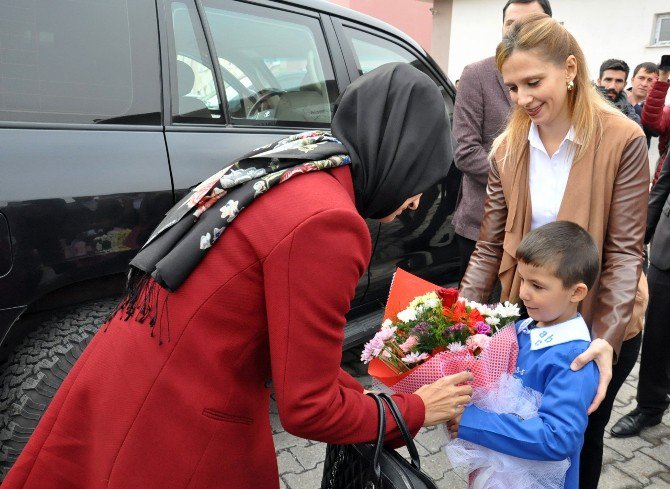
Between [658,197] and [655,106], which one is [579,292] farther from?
[655,106]

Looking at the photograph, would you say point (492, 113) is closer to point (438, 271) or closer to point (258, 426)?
point (438, 271)

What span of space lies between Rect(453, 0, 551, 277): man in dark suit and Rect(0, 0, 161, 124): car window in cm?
151

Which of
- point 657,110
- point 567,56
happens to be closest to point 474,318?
point 567,56

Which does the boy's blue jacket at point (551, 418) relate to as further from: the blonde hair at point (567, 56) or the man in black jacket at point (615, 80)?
the man in black jacket at point (615, 80)

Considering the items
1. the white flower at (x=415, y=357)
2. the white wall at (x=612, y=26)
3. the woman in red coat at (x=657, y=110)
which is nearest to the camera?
the white flower at (x=415, y=357)

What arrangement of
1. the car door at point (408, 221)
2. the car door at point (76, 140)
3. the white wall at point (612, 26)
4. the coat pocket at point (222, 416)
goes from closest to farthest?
the coat pocket at point (222, 416) < the car door at point (76, 140) < the car door at point (408, 221) < the white wall at point (612, 26)

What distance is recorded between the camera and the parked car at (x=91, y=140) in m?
2.01

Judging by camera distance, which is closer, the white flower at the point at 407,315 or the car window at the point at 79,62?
the white flower at the point at 407,315

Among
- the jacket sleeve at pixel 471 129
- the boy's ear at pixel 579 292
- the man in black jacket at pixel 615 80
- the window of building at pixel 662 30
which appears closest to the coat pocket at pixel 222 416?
the boy's ear at pixel 579 292

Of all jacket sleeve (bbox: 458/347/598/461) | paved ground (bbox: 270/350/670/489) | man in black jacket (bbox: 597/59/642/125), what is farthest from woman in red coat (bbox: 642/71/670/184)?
jacket sleeve (bbox: 458/347/598/461)

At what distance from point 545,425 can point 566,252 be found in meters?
0.48

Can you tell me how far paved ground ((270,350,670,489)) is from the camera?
2762 millimetres

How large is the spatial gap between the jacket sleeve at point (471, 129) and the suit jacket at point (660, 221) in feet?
2.79

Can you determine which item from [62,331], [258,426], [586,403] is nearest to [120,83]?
[62,331]
